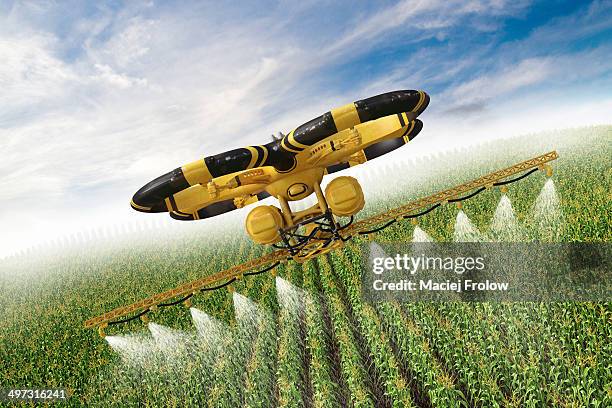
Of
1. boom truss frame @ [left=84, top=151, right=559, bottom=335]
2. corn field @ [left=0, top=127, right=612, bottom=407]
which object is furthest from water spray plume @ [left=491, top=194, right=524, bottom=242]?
boom truss frame @ [left=84, top=151, right=559, bottom=335]

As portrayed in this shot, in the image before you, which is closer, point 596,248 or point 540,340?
point 540,340

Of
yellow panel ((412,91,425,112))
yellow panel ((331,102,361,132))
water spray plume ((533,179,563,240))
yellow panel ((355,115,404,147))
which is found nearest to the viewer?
yellow panel ((331,102,361,132))

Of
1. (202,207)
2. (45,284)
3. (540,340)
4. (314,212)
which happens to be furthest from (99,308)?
(540,340)

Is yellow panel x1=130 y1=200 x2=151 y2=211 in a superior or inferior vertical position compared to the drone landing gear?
superior

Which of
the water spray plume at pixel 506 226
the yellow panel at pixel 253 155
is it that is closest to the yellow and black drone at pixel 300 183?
the yellow panel at pixel 253 155

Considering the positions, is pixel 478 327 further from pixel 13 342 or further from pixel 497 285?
pixel 13 342

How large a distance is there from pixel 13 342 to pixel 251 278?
8535 mm

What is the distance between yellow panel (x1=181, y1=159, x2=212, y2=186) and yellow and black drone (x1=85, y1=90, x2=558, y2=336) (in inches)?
0.5

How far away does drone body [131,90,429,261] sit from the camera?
491 cm

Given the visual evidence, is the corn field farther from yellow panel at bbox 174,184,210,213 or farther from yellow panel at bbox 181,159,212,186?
yellow panel at bbox 181,159,212,186

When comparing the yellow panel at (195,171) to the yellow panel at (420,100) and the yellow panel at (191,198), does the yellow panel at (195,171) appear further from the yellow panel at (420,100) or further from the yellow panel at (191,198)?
the yellow panel at (420,100)

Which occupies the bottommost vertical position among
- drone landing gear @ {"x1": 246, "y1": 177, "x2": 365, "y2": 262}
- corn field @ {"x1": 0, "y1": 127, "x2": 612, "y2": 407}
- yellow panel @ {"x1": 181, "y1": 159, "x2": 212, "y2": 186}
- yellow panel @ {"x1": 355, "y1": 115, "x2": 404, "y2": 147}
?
corn field @ {"x1": 0, "y1": 127, "x2": 612, "y2": 407}

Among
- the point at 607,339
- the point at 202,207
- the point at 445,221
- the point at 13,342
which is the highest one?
the point at 202,207

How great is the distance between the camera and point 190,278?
63.7ft
